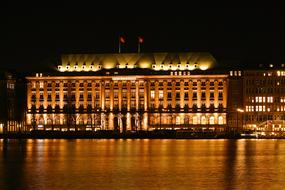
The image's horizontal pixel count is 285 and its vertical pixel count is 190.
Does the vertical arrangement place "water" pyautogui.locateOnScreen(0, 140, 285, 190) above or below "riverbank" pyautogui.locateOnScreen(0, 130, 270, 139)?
below

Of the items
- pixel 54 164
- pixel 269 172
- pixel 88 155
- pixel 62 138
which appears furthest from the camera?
pixel 62 138

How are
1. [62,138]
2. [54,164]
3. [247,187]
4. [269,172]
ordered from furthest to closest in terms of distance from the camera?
[62,138] < [54,164] < [269,172] < [247,187]

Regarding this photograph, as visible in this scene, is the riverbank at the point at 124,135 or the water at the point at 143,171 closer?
the water at the point at 143,171

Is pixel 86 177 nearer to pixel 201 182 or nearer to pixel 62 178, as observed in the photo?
pixel 62 178

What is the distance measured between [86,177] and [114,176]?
2.65 m

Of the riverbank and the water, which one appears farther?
the riverbank

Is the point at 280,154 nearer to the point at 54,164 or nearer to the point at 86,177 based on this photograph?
the point at 54,164

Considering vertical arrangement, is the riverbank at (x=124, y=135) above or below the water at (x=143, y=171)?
above

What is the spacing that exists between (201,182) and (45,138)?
422ft

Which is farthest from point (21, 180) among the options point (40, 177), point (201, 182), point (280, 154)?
point (280, 154)

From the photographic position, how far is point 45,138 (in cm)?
19312

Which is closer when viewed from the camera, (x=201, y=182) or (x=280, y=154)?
(x=201, y=182)

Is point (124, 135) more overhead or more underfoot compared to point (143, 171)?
more overhead

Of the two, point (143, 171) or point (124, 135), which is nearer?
point (143, 171)
